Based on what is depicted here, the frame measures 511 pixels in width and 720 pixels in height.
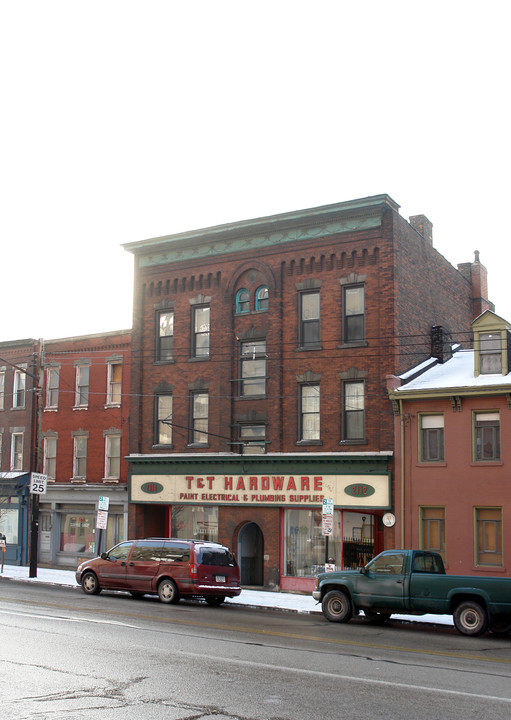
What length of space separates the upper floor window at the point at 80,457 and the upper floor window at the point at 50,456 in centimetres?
132

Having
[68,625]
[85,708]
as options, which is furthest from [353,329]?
[85,708]

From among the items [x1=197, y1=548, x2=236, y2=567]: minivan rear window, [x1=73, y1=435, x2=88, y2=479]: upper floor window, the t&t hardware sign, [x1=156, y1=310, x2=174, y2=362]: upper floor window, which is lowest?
[x1=197, y1=548, x2=236, y2=567]: minivan rear window

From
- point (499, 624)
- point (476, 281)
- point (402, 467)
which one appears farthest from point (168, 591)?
point (476, 281)

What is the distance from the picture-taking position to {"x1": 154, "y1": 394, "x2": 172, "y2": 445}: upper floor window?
33.1 meters

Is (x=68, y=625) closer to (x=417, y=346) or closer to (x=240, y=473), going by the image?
(x=240, y=473)

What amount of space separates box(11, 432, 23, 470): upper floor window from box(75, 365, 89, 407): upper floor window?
4316 millimetres

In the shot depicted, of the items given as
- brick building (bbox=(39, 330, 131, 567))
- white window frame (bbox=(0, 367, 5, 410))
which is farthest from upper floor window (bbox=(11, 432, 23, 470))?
brick building (bbox=(39, 330, 131, 567))

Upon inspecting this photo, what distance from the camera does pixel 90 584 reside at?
24391 millimetres

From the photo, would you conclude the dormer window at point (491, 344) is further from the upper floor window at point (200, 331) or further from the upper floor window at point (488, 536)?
the upper floor window at point (200, 331)

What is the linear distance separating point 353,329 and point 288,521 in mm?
7252

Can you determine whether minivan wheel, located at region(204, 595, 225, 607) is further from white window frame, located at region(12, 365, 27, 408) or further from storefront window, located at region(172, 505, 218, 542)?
white window frame, located at region(12, 365, 27, 408)

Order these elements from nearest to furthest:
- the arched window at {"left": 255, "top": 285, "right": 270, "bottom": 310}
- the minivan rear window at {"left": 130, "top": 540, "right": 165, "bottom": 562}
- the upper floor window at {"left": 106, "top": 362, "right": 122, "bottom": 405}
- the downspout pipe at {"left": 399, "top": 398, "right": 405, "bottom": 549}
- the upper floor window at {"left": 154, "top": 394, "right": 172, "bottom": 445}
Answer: the minivan rear window at {"left": 130, "top": 540, "right": 165, "bottom": 562}, the downspout pipe at {"left": 399, "top": 398, "right": 405, "bottom": 549}, the arched window at {"left": 255, "top": 285, "right": 270, "bottom": 310}, the upper floor window at {"left": 154, "top": 394, "right": 172, "bottom": 445}, the upper floor window at {"left": 106, "top": 362, "right": 122, "bottom": 405}

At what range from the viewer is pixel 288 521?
29438mm

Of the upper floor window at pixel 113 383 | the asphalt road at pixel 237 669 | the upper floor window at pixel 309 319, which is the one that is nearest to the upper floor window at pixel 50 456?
the upper floor window at pixel 113 383
